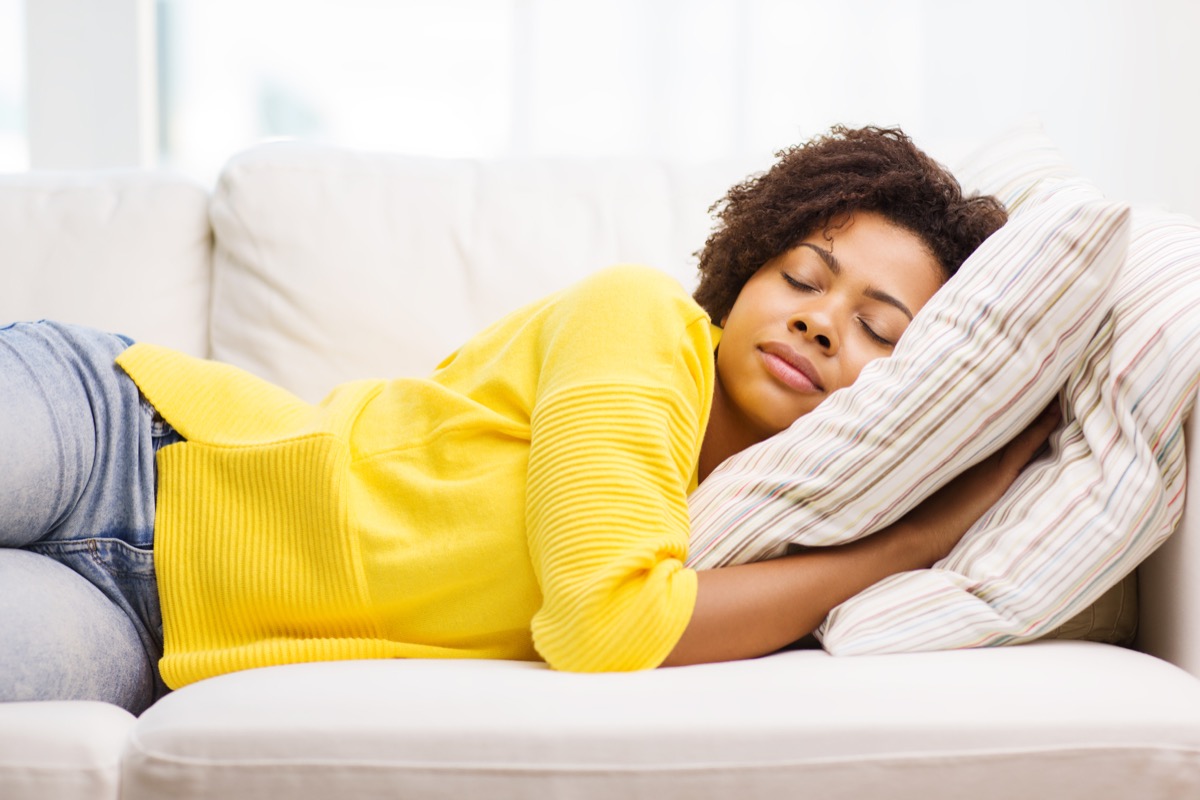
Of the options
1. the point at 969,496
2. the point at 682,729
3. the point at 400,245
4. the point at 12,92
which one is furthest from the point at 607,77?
the point at 682,729

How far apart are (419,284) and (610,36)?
118 cm

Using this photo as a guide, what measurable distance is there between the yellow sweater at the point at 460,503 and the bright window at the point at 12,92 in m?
2.14

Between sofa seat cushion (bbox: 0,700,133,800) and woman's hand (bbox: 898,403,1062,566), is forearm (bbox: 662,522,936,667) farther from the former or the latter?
sofa seat cushion (bbox: 0,700,133,800)

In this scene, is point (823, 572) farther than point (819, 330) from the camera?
No

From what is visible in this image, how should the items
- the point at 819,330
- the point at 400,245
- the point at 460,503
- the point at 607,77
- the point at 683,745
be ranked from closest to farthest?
the point at 683,745 < the point at 460,503 < the point at 819,330 < the point at 400,245 < the point at 607,77

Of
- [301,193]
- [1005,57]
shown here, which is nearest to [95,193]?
[301,193]

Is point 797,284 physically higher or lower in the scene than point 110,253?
higher

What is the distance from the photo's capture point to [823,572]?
1.07 meters

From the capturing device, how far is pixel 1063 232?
3.37 ft

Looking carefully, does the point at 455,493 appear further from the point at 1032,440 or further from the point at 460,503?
the point at 1032,440

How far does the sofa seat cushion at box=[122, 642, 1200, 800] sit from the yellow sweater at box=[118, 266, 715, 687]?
0.14 meters

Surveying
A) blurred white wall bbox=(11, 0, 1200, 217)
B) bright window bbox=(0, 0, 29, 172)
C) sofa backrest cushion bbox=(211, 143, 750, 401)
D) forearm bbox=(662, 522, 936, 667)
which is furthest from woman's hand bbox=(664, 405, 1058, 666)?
bright window bbox=(0, 0, 29, 172)

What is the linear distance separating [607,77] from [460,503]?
1751 mm

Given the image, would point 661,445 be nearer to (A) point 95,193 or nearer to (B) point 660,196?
(B) point 660,196
